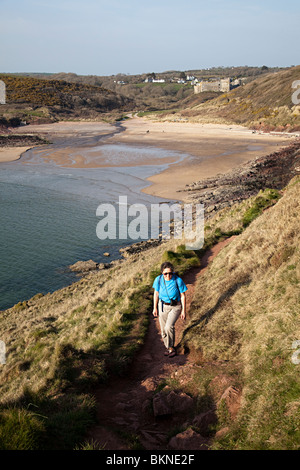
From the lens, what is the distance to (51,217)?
28.4m

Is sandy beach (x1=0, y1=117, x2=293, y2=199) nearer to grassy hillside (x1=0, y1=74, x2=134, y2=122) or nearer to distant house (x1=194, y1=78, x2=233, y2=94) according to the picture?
grassy hillside (x1=0, y1=74, x2=134, y2=122)

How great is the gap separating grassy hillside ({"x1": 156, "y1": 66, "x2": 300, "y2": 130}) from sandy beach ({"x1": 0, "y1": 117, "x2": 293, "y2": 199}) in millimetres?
3820

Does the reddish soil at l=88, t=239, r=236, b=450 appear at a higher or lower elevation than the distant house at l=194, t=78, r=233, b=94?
lower

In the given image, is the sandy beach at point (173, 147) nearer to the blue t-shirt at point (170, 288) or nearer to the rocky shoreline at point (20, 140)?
the rocky shoreline at point (20, 140)

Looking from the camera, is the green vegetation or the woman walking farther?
the green vegetation

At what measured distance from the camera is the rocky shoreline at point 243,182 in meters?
29.6

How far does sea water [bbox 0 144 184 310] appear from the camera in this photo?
19281 mm

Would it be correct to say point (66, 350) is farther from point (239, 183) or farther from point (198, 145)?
point (198, 145)
